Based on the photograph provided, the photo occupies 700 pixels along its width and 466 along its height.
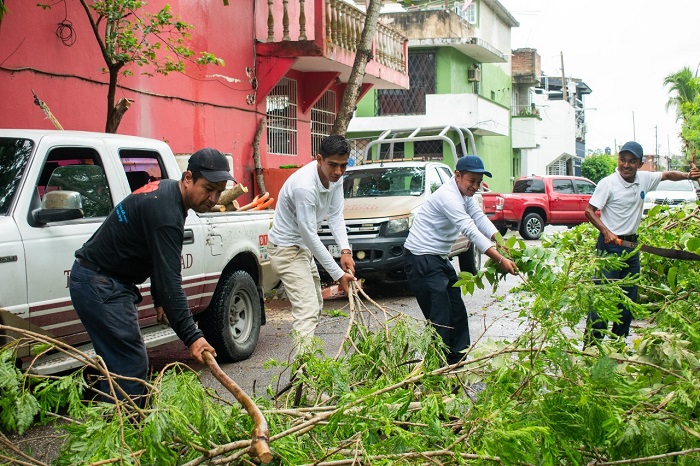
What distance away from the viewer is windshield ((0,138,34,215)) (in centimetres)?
558

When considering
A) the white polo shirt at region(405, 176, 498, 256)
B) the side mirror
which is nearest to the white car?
the white polo shirt at region(405, 176, 498, 256)

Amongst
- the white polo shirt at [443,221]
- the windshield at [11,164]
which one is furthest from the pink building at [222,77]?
the white polo shirt at [443,221]

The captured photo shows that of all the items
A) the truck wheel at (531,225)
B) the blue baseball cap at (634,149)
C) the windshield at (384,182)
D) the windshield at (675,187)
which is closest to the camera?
the blue baseball cap at (634,149)

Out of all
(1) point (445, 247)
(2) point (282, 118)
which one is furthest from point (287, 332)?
(2) point (282, 118)

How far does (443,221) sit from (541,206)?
1735 cm

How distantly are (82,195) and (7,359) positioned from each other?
3125mm

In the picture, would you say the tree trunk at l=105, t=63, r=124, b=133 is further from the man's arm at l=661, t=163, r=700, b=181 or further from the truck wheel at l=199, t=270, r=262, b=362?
the man's arm at l=661, t=163, r=700, b=181

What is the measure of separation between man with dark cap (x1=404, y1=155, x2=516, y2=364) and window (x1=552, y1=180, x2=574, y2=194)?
58.0ft

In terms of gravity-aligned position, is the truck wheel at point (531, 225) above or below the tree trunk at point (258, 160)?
below

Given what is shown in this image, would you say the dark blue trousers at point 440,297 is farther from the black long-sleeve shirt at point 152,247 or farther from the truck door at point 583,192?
the truck door at point 583,192

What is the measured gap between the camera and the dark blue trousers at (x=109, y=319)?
4.31 metres

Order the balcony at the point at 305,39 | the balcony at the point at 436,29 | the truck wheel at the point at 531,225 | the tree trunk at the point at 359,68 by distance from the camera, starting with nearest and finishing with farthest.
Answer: the tree trunk at the point at 359,68, the balcony at the point at 305,39, the truck wheel at the point at 531,225, the balcony at the point at 436,29

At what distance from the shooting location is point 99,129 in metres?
11.2

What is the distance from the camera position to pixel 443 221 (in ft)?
21.2
